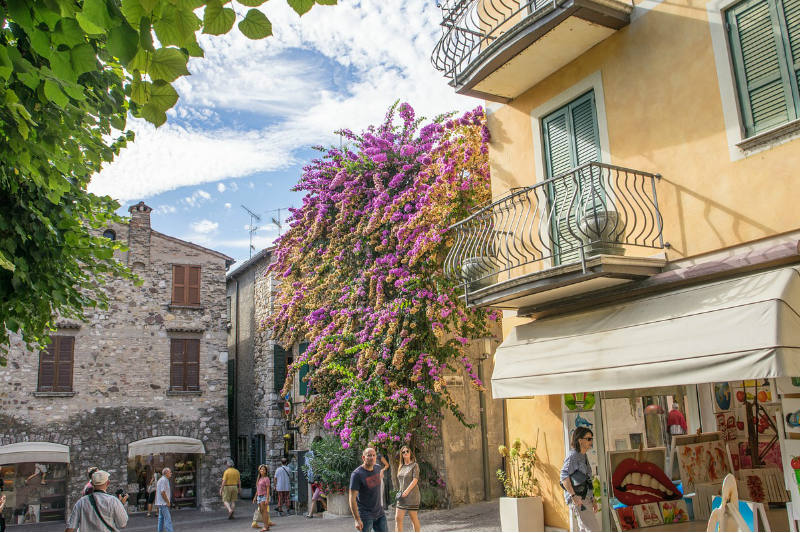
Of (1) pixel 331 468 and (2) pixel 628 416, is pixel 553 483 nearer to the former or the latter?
(2) pixel 628 416

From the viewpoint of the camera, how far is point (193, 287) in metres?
24.6

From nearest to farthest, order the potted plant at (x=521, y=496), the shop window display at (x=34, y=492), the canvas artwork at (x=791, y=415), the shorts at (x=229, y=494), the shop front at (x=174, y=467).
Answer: the canvas artwork at (x=791, y=415)
the potted plant at (x=521, y=496)
the shorts at (x=229, y=494)
the shop window display at (x=34, y=492)
the shop front at (x=174, y=467)

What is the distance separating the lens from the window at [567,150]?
903 cm

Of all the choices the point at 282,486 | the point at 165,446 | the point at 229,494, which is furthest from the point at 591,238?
the point at 165,446

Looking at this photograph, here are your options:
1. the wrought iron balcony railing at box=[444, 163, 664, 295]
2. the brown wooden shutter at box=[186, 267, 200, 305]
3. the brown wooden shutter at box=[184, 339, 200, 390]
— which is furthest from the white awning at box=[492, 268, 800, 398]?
the brown wooden shutter at box=[186, 267, 200, 305]

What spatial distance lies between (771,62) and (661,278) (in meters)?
2.54

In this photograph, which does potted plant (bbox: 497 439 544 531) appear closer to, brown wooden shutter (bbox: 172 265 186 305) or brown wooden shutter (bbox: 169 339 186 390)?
brown wooden shutter (bbox: 169 339 186 390)

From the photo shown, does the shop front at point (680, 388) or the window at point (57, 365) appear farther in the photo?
the window at point (57, 365)

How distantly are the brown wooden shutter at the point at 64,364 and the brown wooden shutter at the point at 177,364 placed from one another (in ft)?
10.5

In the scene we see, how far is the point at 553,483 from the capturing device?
30.9ft

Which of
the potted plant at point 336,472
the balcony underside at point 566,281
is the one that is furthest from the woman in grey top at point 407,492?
Answer: the potted plant at point 336,472

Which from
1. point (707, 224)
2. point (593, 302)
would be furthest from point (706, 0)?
point (593, 302)

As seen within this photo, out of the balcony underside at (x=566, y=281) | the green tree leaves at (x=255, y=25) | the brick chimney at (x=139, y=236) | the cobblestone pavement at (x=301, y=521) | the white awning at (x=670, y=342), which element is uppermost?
the brick chimney at (x=139, y=236)

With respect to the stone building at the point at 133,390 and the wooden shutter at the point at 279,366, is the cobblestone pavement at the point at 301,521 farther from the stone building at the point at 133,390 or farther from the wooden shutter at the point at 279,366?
the wooden shutter at the point at 279,366
